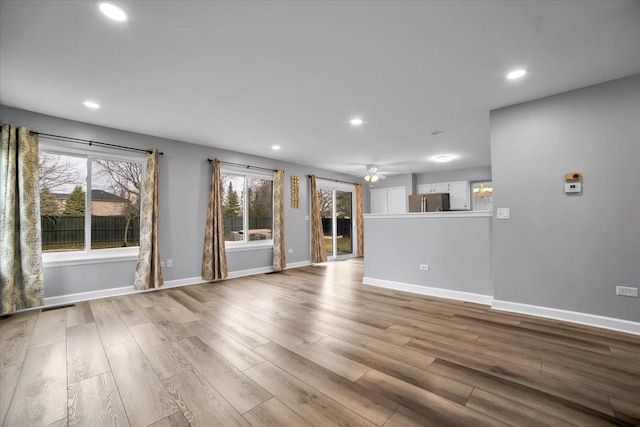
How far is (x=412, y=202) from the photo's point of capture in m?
5.26

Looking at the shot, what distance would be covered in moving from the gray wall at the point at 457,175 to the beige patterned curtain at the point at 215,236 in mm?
6017

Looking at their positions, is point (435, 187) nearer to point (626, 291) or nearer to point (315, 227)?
point (315, 227)

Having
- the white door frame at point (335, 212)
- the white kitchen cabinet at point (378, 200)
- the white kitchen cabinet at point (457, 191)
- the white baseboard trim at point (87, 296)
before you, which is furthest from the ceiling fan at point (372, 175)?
the white baseboard trim at point (87, 296)

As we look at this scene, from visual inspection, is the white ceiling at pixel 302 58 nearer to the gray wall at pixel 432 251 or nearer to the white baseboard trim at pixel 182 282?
the gray wall at pixel 432 251

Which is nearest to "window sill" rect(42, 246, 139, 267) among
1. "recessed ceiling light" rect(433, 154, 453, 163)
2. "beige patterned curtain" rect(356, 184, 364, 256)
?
"beige patterned curtain" rect(356, 184, 364, 256)

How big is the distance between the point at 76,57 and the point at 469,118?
4.60m

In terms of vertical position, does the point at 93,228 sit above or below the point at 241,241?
above

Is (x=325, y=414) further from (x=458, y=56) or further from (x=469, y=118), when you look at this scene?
(x=469, y=118)

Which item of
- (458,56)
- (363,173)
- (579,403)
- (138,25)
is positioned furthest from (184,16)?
(363,173)

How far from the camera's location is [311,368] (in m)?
1.99

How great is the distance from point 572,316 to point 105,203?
21.0 feet

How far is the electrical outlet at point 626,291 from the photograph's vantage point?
260 centimetres

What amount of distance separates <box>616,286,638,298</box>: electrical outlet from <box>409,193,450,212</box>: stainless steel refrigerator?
8.07 ft

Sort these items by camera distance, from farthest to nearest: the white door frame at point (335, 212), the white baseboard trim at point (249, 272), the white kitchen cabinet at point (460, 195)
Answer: the white door frame at point (335, 212) → the white kitchen cabinet at point (460, 195) → the white baseboard trim at point (249, 272)
